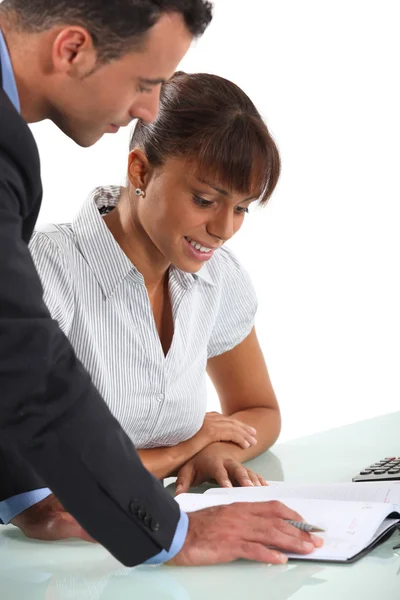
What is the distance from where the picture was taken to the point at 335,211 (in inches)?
193

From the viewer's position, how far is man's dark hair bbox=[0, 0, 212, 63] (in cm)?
119

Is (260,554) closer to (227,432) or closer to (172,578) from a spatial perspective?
(172,578)

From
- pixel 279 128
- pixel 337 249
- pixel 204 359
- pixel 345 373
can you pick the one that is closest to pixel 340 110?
pixel 279 128

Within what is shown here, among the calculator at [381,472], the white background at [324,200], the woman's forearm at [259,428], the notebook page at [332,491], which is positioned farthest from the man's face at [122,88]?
the white background at [324,200]

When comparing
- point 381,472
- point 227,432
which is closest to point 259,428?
point 227,432

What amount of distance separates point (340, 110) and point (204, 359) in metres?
2.93

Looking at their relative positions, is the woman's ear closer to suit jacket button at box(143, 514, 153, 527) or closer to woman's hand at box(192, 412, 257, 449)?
woman's hand at box(192, 412, 257, 449)

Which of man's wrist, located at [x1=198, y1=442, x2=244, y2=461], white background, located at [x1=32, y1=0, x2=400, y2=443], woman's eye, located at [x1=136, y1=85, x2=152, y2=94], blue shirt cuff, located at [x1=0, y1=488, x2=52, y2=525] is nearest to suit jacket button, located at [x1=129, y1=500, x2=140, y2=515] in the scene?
blue shirt cuff, located at [x1=0, y1=488, x2=52, y2=525]

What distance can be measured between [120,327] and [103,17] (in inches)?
37.4

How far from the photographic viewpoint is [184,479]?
188 centimetres

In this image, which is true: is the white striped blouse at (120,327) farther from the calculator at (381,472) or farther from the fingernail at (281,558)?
the fingernail at (281,558)

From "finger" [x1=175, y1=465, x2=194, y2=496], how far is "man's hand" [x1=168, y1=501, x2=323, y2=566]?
0.47 m

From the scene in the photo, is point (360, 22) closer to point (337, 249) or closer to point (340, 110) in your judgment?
point (340, 110)

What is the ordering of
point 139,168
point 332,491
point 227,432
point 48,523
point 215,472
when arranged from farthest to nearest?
point 227,432, point 139,168, point 215,472, point 332,491, point 48,523
